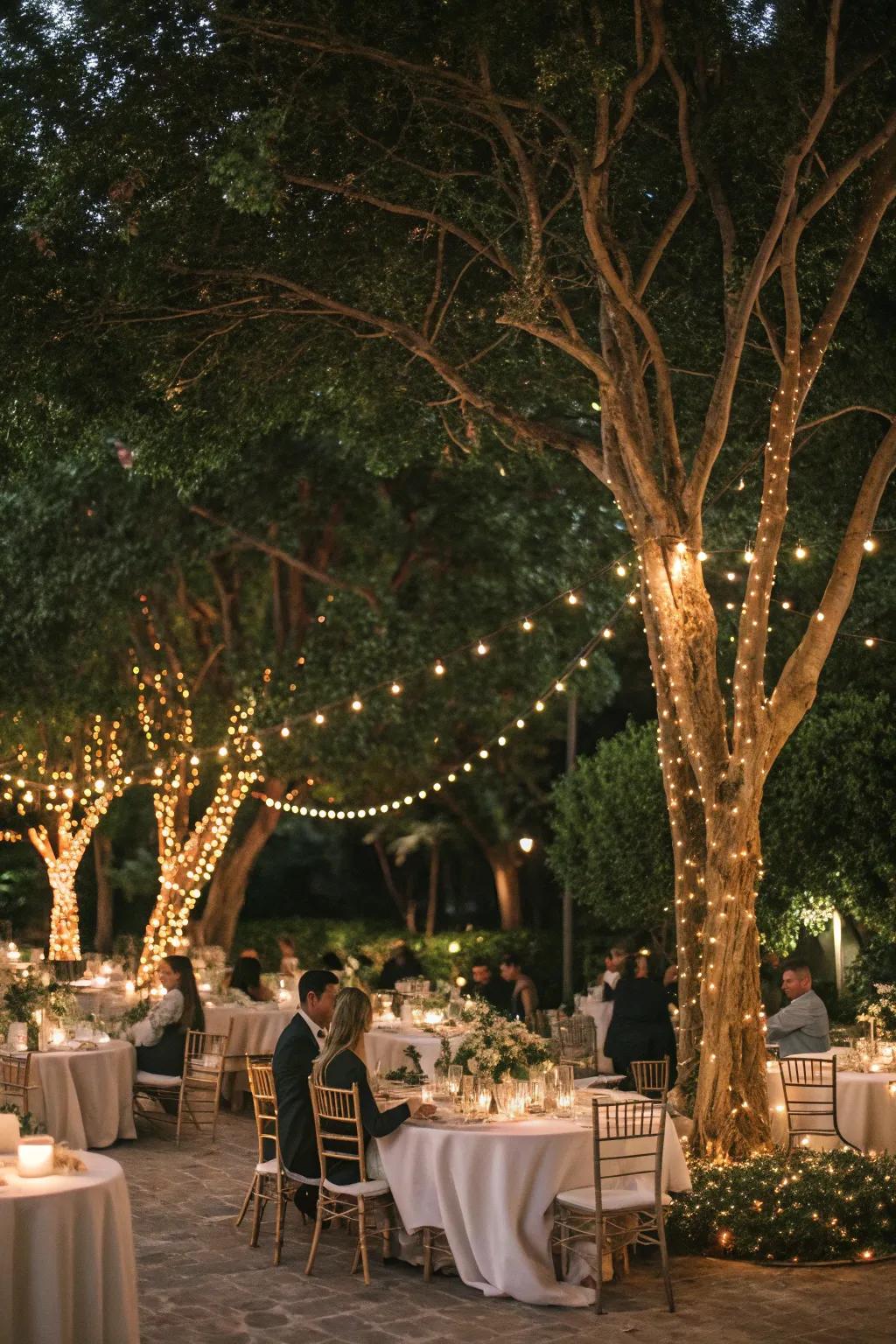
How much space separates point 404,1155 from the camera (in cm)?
737

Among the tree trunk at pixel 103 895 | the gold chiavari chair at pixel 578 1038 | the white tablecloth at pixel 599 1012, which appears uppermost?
the tree trunk at pixel 103 895

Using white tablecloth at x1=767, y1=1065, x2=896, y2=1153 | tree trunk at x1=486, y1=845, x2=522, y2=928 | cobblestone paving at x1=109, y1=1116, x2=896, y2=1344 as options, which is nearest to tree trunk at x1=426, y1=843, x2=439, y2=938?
tree trunk at x1=486, y1=845, x2=522, y2=928

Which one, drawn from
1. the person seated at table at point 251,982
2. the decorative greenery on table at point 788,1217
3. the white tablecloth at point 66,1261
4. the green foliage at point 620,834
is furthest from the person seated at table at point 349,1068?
the green foliage at point 620,834

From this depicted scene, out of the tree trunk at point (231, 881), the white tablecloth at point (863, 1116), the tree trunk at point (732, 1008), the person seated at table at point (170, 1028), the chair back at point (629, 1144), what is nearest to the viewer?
the chair back at point (629, 1144)

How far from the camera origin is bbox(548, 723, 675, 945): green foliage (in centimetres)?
1691

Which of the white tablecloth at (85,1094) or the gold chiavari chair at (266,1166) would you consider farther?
the white tablecloth at (85,1094)

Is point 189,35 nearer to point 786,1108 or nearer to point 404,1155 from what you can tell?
point 404,1155

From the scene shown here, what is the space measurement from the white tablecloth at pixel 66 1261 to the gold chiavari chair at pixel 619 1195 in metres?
2.25

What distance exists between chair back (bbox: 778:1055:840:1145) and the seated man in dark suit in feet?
10.2

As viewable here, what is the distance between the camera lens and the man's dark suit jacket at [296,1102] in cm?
787

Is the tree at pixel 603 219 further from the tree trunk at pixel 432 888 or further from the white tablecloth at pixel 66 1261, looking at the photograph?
the tree trunk at pixel 432 888

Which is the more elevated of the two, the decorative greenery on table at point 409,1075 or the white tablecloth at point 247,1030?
the decorative greenery on table at point 409,1075

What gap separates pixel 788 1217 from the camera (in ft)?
25.5

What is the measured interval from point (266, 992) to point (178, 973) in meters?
3.23
